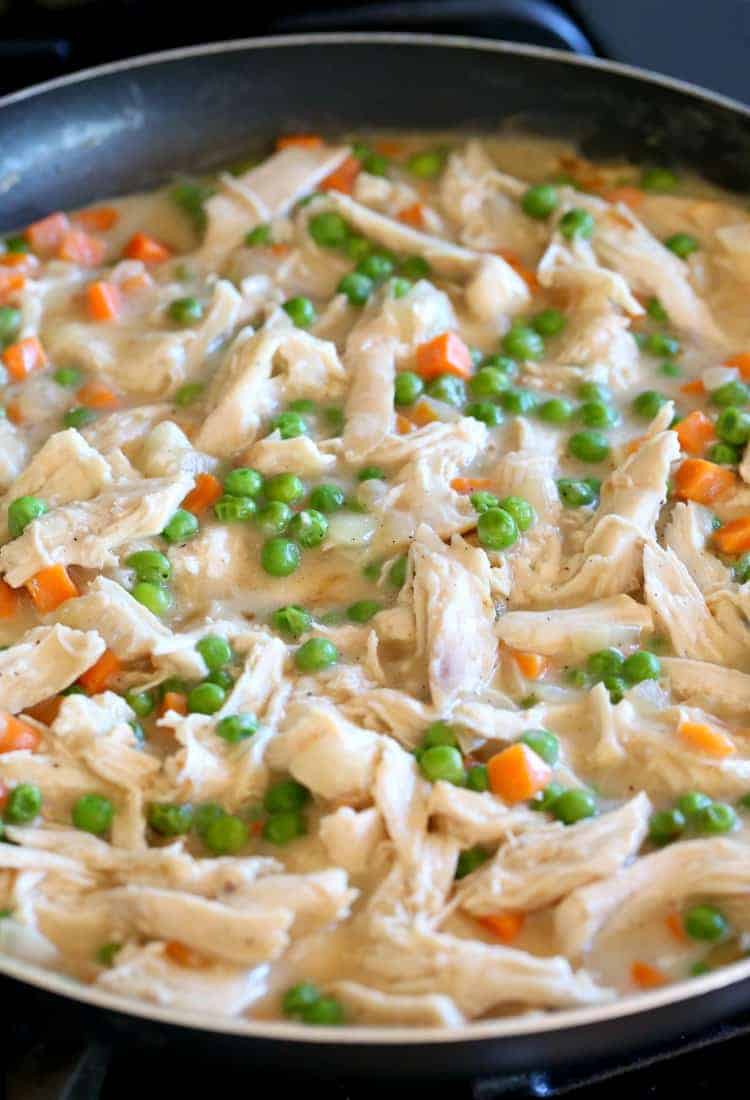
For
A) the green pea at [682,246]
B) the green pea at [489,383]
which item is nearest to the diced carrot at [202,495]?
the green pea at [489,383]

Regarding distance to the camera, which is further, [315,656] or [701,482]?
[701,482]

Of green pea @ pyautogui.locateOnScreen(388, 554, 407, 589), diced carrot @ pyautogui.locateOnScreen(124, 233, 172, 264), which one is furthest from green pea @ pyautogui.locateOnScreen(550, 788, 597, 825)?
diced carrot @ pyautogui.locateOnScreen(124, 233, 172, 264)

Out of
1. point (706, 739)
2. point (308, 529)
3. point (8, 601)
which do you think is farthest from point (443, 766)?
point (8, 601)

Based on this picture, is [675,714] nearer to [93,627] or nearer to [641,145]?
[93,627]

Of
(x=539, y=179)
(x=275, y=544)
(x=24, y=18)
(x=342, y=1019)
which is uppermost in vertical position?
(x=24, y=18)

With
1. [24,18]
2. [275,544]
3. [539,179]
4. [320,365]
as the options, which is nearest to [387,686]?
[275,544]

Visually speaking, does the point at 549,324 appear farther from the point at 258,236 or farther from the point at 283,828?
the point at 283,828

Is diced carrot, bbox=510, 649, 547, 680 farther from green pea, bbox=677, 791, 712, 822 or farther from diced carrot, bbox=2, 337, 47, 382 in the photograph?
diced carrot, bbox=2, 337, 47, 382
